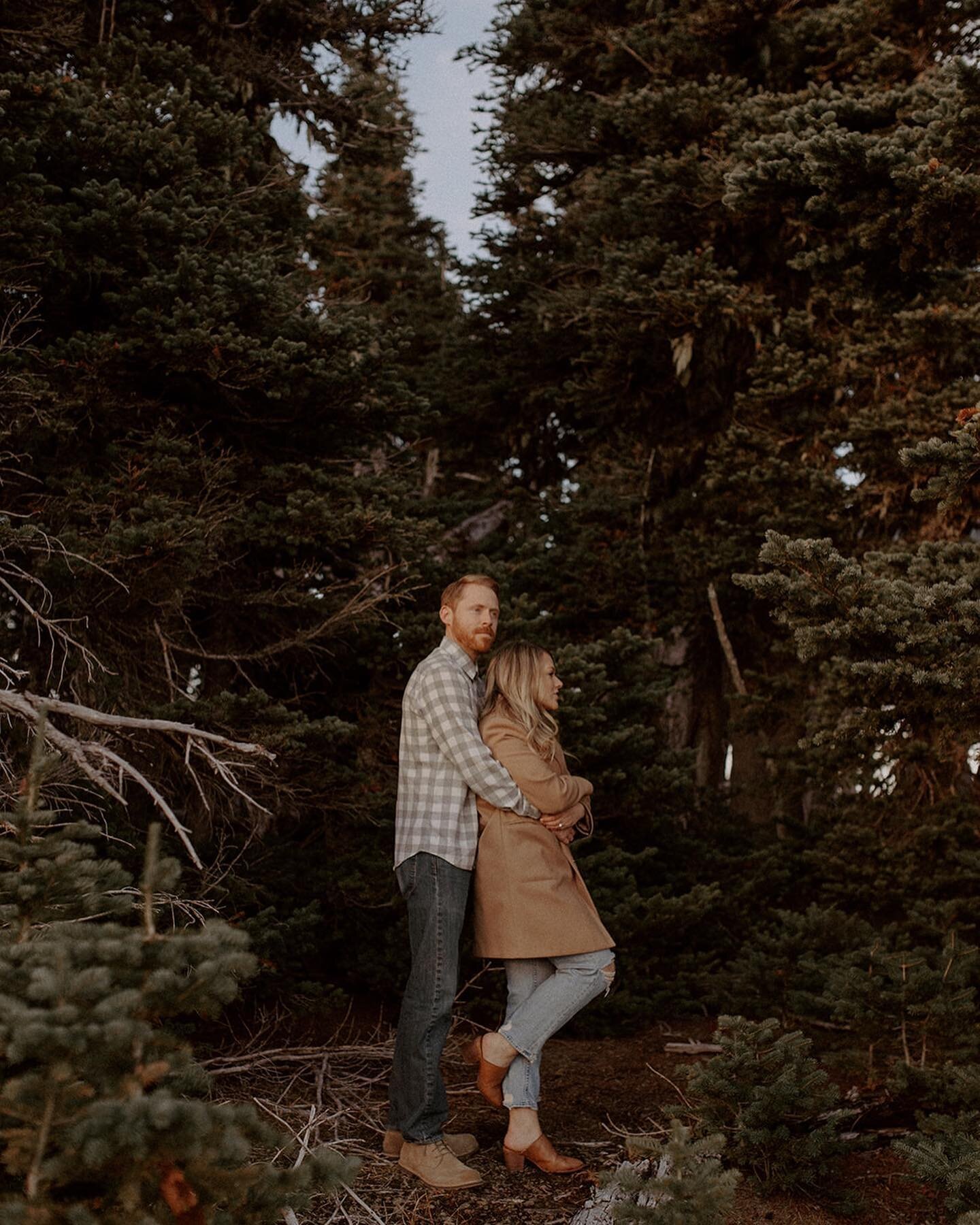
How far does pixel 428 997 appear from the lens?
4.00 meters

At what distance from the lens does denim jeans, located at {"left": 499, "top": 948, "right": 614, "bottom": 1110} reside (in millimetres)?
4055

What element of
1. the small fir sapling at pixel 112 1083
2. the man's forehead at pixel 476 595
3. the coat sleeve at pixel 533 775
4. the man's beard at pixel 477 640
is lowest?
the small fir sapling at pixel 112 1083

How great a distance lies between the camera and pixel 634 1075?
19.6 feet

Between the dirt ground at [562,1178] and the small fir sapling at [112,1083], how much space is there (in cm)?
135

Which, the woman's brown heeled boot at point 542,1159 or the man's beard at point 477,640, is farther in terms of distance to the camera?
the man's beard at point 477,640

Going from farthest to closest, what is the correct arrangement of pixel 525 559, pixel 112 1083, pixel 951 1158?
pixel 525 559
pixel 951 1158
pixel 112 1083

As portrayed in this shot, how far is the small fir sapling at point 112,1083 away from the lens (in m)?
2.04

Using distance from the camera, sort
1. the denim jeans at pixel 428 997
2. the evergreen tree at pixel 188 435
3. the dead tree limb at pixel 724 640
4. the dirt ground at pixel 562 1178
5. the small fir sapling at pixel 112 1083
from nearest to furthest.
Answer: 1. the small fir sapling at pixel 112 1083
2. the dirt ground at pixel 562 1178
3. the denim jeans at pixel 428 997
4. the evergreen tree at pixel 188 435
5. the dead tree limb at pixel 724 640

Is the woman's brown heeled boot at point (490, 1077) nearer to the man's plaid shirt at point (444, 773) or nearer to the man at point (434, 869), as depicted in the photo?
the man at point (434, 869)

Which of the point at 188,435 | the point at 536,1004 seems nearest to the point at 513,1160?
the point at 536,1004

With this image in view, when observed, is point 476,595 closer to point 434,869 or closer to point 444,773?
point 444,773

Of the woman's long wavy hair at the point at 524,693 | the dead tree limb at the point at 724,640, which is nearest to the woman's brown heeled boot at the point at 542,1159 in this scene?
the woman's long wavy hair at the point at 524,693

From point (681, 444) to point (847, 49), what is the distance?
3.80 m

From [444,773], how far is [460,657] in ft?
1.61
